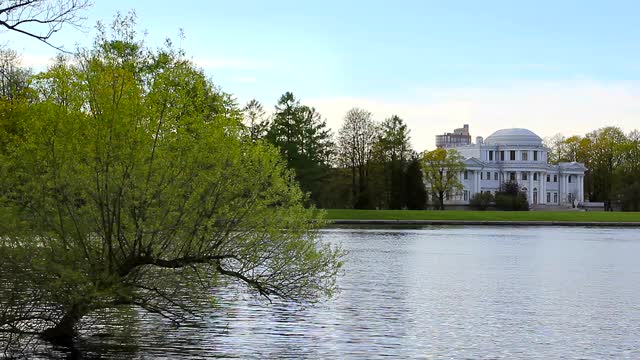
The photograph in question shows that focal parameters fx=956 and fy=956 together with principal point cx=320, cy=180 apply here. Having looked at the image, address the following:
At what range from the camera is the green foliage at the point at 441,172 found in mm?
131250

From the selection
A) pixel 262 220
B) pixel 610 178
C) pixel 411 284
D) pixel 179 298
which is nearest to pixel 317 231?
pixel 262 220

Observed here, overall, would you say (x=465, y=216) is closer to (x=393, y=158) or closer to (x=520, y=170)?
(x=393, y=158)

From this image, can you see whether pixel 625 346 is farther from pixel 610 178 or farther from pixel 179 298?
pixel 610 178

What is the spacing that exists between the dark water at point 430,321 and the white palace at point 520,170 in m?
130

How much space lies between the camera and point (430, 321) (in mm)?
22750

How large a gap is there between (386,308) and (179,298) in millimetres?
8733

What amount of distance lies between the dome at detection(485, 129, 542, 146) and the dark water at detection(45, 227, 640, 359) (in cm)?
13556

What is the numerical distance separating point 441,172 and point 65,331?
118m

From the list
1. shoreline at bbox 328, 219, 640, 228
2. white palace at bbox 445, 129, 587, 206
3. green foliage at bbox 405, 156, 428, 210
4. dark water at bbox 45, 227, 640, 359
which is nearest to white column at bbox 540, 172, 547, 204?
white palace at bbox 445, 129, 587, 206

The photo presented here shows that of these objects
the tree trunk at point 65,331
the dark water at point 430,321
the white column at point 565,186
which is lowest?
the dark water at point 430,321

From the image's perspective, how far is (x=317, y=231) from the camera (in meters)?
18.2

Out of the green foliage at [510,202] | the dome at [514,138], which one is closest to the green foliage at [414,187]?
the green foliage at [510,202]

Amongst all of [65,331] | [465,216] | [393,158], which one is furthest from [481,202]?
[65,331]

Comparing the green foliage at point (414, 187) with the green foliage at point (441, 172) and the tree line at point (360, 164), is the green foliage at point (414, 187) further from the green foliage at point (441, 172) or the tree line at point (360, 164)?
the green foliage at point (441, 172)
